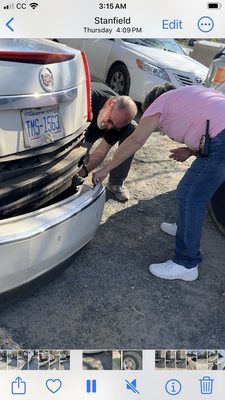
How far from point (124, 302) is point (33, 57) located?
4.42 ft

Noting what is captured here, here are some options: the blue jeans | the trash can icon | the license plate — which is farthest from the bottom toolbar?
the blue jeans

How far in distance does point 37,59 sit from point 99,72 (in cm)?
425

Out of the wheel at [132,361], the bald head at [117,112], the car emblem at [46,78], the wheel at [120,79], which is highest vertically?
the car emblem at [46,78]

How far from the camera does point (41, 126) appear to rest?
7.06 feet

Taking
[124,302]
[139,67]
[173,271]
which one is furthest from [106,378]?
[139,67]

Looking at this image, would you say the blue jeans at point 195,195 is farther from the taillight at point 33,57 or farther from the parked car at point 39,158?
the taillight at point 33,57

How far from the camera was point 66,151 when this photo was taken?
7.92ft

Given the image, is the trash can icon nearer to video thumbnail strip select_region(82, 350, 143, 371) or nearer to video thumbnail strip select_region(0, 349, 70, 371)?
video thumbnail strip select_region(82, 350, 143, 371)

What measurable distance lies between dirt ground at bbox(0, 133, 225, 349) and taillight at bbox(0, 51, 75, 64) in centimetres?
107

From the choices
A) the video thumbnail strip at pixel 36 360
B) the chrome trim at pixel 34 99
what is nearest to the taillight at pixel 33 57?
the chrome trim at pixel 34 99

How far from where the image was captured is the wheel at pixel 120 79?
5977mm

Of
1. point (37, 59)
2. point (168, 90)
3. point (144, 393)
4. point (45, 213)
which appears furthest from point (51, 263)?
point (168, 90)

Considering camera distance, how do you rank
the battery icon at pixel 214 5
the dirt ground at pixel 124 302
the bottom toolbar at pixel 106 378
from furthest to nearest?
the dirt ground at pixel 124 302
the battery icon at pixel 214 5
the bottom toolbar at pixel 106 378

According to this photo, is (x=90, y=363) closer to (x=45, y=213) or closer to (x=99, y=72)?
(x=45, y=213)
